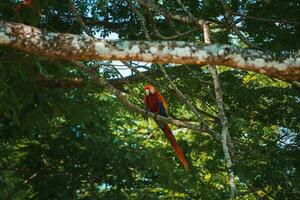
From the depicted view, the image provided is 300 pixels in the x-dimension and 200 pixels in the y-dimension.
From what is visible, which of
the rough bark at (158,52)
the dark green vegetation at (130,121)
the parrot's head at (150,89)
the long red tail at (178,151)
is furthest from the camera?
the parrot's head at (150,89)

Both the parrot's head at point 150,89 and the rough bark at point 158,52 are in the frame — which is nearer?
the rough bark at point 158,52

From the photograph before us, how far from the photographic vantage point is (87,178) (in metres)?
7.20

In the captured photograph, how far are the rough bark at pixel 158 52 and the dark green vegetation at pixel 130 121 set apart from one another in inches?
42.7

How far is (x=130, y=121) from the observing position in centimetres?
826

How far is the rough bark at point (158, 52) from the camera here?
272 cm

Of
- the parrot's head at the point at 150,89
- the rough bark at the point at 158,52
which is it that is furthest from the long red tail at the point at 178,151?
the rough bark at the point at 158,52

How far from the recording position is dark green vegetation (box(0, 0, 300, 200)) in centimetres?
424

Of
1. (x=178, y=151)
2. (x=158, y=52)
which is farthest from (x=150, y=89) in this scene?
(x=158, y=52)

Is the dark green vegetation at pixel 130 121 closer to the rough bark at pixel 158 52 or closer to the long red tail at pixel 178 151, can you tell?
the long red tail at pixel 178 151

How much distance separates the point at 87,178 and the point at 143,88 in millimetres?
1431

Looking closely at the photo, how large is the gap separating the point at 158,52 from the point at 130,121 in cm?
547

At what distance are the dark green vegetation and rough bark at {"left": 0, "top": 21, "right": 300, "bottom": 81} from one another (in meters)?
1.09

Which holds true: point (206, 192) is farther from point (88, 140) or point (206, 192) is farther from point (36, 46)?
point (36, 46)

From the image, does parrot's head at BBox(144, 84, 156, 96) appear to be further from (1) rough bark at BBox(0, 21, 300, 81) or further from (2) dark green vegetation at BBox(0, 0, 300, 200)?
(1) rough bark at BBox(0, 21, 300, 81)
